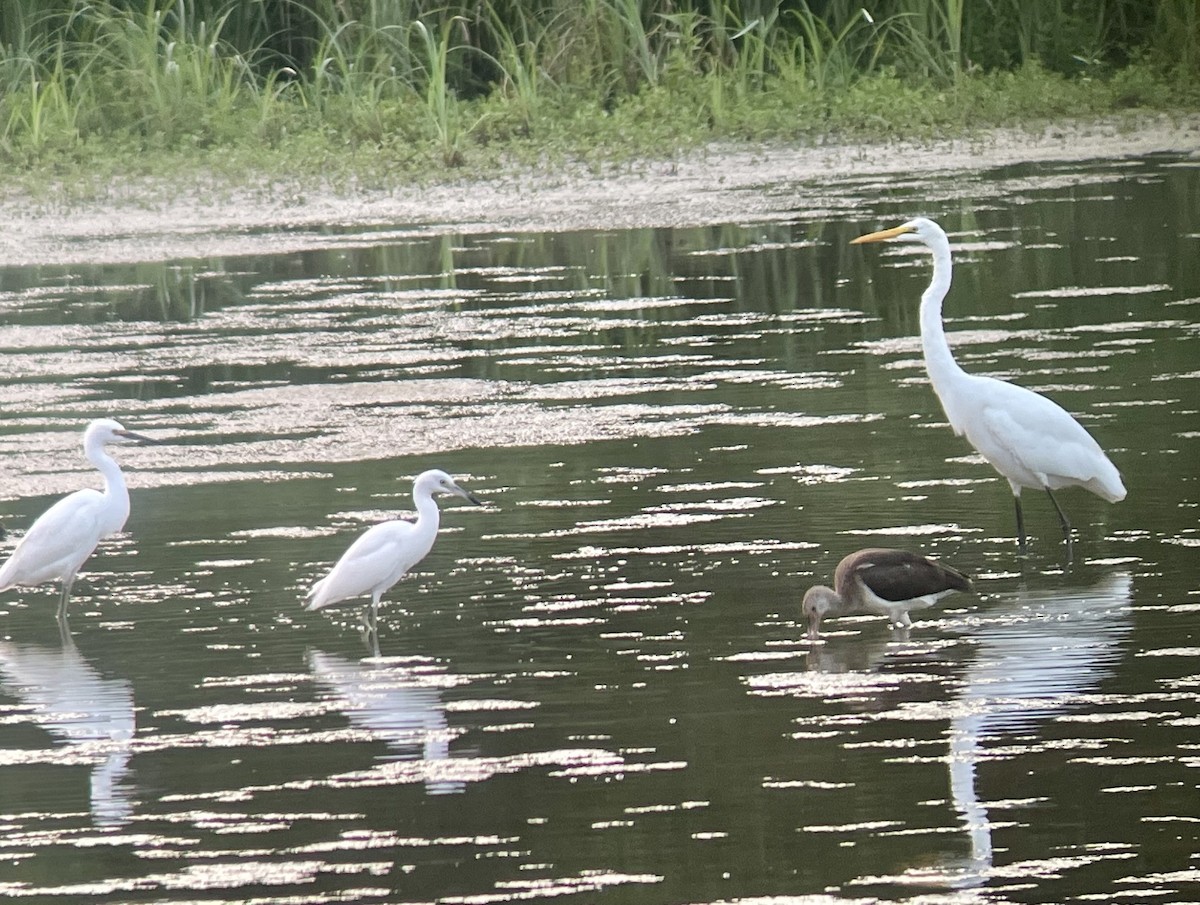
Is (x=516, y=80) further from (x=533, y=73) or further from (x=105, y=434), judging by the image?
(x=105, y=434)

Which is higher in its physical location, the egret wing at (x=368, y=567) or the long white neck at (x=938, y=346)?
the long white neck at (x=938, y=346)

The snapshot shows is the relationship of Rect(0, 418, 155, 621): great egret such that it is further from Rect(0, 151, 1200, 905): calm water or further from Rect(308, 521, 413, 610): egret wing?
Rect(308, 521, 413, 610): egret wing

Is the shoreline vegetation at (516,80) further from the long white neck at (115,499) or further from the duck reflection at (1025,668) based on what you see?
the duck reflection at (1025,668)

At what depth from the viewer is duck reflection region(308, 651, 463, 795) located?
21.2ft

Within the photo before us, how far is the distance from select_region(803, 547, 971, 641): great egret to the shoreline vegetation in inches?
578

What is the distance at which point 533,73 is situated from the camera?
2428 cm

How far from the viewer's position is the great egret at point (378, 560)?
7.96 meters

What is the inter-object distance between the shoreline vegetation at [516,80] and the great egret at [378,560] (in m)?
13.8

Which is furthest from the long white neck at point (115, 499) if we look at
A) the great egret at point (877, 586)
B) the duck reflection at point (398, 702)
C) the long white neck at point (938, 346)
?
the long white neck at point (938, 346)

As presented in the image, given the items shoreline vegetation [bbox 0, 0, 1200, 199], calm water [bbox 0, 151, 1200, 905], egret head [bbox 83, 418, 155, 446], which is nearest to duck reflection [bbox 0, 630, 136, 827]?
calm water [bbox 0, 151, 1200, 905]

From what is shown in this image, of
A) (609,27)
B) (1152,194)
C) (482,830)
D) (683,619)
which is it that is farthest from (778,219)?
(482,830)

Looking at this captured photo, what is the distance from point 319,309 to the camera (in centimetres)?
1574

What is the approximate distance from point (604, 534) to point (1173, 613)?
7.64 feet

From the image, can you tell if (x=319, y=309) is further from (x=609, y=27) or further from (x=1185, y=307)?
(x=609, y=27)
